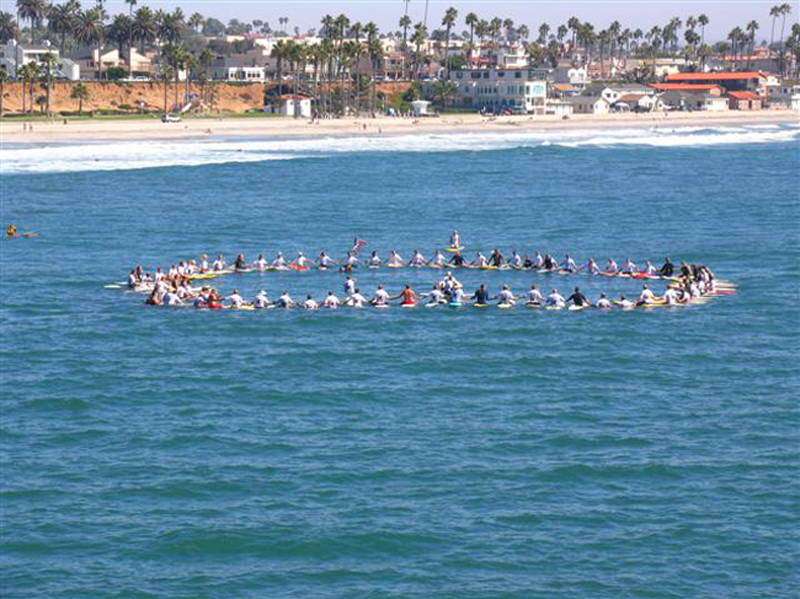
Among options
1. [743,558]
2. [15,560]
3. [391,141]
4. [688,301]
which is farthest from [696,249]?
[391,141]

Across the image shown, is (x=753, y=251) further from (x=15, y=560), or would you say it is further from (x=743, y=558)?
(x=15, y=560)

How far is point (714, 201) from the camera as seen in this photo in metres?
103

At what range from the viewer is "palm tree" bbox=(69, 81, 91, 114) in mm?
169625

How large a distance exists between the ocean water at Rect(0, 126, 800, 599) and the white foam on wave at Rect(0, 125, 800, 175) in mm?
42258

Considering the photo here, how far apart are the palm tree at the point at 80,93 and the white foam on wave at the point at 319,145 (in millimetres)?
29601

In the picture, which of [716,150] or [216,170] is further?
[716,150]

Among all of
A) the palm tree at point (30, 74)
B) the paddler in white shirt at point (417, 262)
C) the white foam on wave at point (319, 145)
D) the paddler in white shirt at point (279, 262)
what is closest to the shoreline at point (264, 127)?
the white foam on wave at point (319, 145)

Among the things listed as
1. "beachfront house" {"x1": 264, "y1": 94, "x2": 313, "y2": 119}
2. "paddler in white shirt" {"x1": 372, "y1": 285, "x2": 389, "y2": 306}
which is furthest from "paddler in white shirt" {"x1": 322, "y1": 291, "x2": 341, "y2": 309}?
"beachfront house" {"x1": 264, "y1": 94, "x2": 313, "y2": 119}

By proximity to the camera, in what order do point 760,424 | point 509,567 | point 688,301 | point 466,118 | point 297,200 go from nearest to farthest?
point 509,567
point 760,424
point 688,301
point 297,200
point 466,118

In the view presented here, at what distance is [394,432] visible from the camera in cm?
4144

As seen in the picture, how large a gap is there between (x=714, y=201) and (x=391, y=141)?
60223mm

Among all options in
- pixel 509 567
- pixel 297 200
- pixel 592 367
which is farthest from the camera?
pixel 297 200

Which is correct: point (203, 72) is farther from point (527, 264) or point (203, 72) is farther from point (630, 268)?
point (630, 268)

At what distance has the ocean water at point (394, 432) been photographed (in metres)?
31.9
